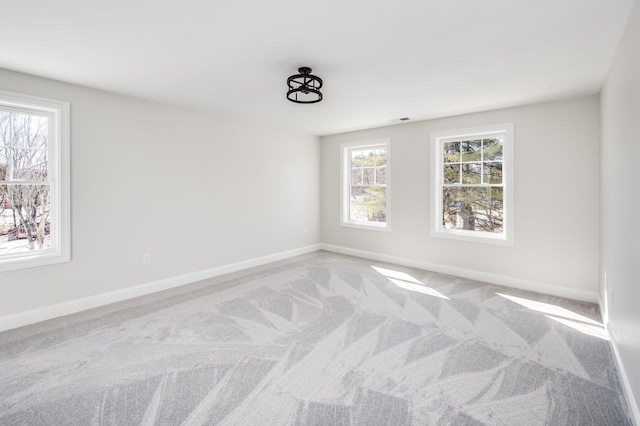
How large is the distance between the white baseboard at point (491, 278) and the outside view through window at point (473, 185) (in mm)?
667

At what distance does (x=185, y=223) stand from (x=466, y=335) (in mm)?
3713

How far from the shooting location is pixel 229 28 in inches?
85.9

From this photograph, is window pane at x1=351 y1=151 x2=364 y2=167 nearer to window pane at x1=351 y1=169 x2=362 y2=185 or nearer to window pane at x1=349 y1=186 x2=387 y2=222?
window pane at x1=351 y1=169 x2=362 y2=185

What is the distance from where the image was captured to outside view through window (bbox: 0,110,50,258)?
9.87ft

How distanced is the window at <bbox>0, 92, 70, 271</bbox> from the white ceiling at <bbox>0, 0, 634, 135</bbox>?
0.43m

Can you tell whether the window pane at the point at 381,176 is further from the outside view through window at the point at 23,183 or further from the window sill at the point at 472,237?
the outside view through window at the point at 23,183

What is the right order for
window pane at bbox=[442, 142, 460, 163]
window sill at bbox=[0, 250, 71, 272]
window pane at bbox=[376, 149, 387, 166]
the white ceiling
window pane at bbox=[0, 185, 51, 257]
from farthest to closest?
window pane at bbox=[376, 149, 387, 166], window pane at bbox=[442, 142, 460, 163], window pane at bbox=[0, 185, 51, 257], window sill at bbox=[0, 250, 71, 272], the white ceiling

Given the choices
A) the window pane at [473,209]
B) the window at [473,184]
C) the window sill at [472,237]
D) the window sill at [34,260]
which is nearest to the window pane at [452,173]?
the window at [473,184]

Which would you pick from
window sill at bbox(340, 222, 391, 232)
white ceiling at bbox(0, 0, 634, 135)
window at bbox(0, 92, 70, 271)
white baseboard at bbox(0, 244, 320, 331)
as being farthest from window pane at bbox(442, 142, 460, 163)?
window at bbox(0, 92, 70, 271)

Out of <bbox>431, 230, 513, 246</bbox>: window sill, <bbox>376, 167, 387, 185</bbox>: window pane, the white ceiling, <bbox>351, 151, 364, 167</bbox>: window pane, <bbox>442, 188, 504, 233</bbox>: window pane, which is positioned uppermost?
the white ceiling

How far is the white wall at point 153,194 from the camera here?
3297 millimetres

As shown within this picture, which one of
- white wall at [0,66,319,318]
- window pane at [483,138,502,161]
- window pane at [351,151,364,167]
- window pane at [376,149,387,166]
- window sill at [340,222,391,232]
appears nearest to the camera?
white wall at [0,66,319,318]

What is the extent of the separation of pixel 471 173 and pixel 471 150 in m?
0.34

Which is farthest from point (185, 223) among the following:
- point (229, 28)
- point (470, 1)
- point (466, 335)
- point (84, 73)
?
point (470, 1)
